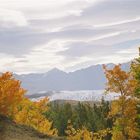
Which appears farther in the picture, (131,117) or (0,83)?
(0,83)

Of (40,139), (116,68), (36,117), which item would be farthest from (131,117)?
(36,117)

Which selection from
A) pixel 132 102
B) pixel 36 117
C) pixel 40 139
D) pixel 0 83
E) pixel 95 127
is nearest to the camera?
pixel 132 102

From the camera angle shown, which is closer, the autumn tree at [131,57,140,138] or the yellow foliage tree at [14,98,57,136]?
the autumn tree at [131,57,140,138]

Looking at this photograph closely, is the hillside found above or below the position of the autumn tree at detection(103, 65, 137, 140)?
below

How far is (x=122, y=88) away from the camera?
52.9m

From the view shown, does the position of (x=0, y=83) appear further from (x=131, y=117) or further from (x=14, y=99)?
(x=131, y=117)

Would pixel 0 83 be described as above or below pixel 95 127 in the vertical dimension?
above

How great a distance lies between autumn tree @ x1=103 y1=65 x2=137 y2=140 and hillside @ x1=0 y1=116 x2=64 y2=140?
12.0 meters

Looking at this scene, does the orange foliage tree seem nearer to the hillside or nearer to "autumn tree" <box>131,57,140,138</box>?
the hillside

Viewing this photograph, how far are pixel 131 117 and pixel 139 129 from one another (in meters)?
1.85

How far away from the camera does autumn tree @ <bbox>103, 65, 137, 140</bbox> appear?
171ft

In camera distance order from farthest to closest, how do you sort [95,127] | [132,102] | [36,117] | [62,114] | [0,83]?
[62,114] → [95,127] → [36,117] → [0,83] → [132,102]

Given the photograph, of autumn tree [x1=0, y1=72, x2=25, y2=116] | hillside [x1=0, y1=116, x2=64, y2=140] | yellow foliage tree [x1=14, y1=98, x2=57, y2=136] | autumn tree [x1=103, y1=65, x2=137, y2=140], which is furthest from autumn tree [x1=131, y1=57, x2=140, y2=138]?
yellow foliage tree [x1=14, y1=98, x2=57, y2=136]

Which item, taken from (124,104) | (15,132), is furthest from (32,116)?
(124,104)
